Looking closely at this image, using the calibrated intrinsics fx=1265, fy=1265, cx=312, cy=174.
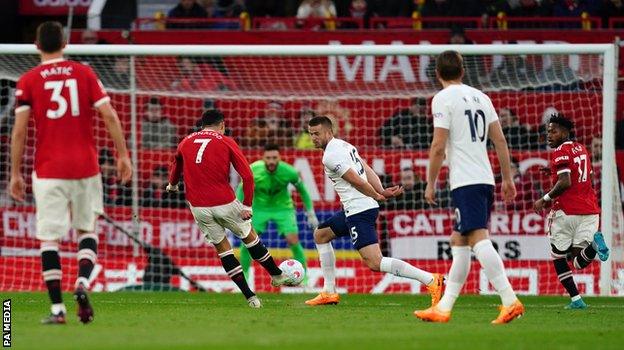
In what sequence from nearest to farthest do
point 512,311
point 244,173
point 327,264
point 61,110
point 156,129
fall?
1. point 61,110
2. point 512,311
3. point 244,173
4. point 327,264
5. point 156,129

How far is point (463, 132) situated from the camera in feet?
33.6

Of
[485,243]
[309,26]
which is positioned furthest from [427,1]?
[485,243]

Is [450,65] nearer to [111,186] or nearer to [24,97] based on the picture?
[24,97]

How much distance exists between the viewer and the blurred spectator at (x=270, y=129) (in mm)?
19328

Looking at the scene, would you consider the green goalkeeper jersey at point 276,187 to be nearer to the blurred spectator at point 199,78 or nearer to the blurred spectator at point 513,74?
the blurred spectator at point 199,78

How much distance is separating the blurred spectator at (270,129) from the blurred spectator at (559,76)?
393cm

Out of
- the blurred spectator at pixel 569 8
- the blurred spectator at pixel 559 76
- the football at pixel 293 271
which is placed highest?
the blurred spectator at pixel 569 8

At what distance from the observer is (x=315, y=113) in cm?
1912

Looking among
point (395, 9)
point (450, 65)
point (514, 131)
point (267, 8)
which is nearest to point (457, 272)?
point (450, 65)

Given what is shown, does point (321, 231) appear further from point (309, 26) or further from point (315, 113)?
point (309, 26)

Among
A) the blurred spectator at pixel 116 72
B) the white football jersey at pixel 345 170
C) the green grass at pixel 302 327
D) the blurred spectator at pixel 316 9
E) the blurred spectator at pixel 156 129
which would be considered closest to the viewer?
the green grass at pixel 302 327

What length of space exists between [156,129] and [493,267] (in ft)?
32.1

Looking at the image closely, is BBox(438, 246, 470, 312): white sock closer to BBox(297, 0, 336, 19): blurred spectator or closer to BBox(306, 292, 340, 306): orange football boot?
BBox(306, 292, 340, 306): orange football boot

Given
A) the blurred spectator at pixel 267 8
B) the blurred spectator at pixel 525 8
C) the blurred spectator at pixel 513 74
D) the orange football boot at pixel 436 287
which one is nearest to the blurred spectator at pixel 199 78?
the blurred spectator at pixel 267 8
